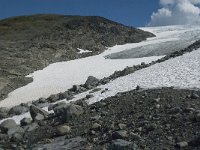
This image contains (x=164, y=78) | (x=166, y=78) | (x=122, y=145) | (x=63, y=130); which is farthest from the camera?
(x=164, y=78)

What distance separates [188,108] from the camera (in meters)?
20.1

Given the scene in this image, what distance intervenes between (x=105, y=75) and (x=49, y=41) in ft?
73.2

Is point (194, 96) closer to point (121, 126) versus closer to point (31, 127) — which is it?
point (121, 126)

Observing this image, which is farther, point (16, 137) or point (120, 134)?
point (16, 137)

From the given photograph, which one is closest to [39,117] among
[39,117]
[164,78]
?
[39,117]

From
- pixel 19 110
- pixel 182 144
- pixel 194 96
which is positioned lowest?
pixel 182 144

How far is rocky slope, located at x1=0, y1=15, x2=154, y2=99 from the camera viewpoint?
50.0 metres

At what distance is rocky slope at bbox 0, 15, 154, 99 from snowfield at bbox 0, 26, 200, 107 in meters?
1.66

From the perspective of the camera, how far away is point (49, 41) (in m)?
66.9

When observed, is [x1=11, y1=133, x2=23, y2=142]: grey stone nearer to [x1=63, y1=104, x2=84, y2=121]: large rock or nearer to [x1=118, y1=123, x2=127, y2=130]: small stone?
[x1=63, y1=104, x2=84, y2=121]: large rock

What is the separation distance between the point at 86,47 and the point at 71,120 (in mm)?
44411

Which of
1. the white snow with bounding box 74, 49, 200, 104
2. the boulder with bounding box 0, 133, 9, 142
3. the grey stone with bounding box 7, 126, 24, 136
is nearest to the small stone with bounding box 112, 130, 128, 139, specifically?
the grey stone with bounding box 7, 126, 24, 136

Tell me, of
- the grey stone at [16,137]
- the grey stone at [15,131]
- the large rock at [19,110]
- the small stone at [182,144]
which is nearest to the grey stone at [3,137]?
the grey stone at [15,131]

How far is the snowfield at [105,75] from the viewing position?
92.6ft
